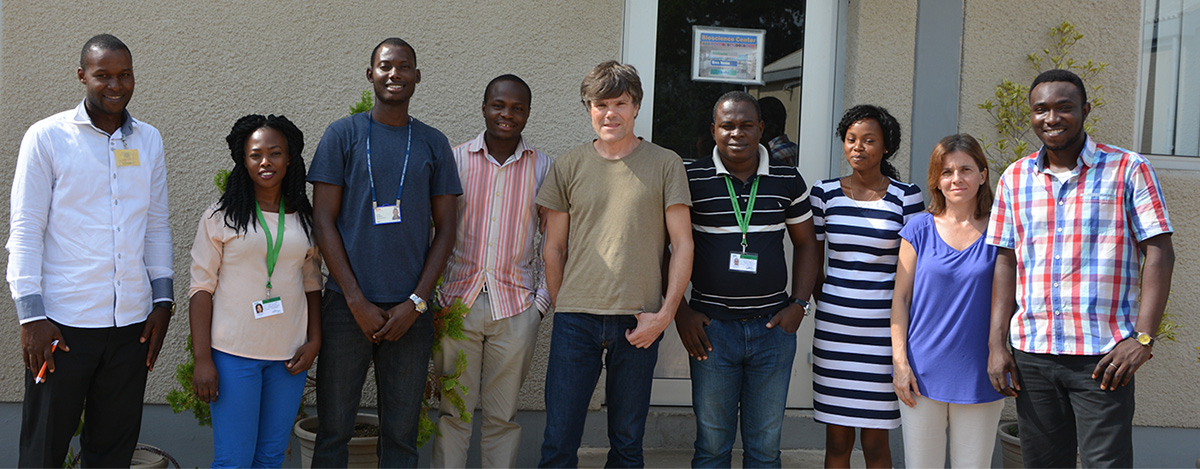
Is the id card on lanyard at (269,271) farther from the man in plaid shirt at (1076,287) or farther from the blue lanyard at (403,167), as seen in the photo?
the man in plaid shirt at (1076,287)

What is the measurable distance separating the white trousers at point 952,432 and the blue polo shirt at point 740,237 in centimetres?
67

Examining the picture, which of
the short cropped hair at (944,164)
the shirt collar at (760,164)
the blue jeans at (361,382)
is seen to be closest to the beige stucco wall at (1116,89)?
the short cropped hair at (944,164)

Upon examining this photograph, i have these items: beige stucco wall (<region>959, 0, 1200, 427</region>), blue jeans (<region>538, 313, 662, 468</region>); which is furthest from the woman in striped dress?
beige stucco wall (<region>959, 0, 1200, 427</region>)

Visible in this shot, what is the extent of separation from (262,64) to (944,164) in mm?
3324

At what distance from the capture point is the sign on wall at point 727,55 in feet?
14.9

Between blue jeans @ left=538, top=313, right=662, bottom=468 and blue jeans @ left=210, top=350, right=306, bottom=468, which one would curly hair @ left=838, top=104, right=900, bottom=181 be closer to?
blue jeans @ left=538, top=313, right=662, bottom=468

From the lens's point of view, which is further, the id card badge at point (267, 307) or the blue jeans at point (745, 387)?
the blue jeans at point (745, 387)

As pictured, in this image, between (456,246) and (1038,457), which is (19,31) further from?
(1038,457)

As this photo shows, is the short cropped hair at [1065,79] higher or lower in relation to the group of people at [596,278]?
higher

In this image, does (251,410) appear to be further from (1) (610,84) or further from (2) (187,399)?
(1) (610,84)

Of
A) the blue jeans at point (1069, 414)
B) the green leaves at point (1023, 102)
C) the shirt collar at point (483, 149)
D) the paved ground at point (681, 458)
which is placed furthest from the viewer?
the green leaves at point (1023, 102)

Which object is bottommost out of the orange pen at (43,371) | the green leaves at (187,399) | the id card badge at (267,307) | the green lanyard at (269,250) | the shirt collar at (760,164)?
the green leaves at (187,399)

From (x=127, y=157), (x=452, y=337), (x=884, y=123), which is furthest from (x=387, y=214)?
(x=884, y=123)

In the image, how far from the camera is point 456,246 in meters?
3.53
